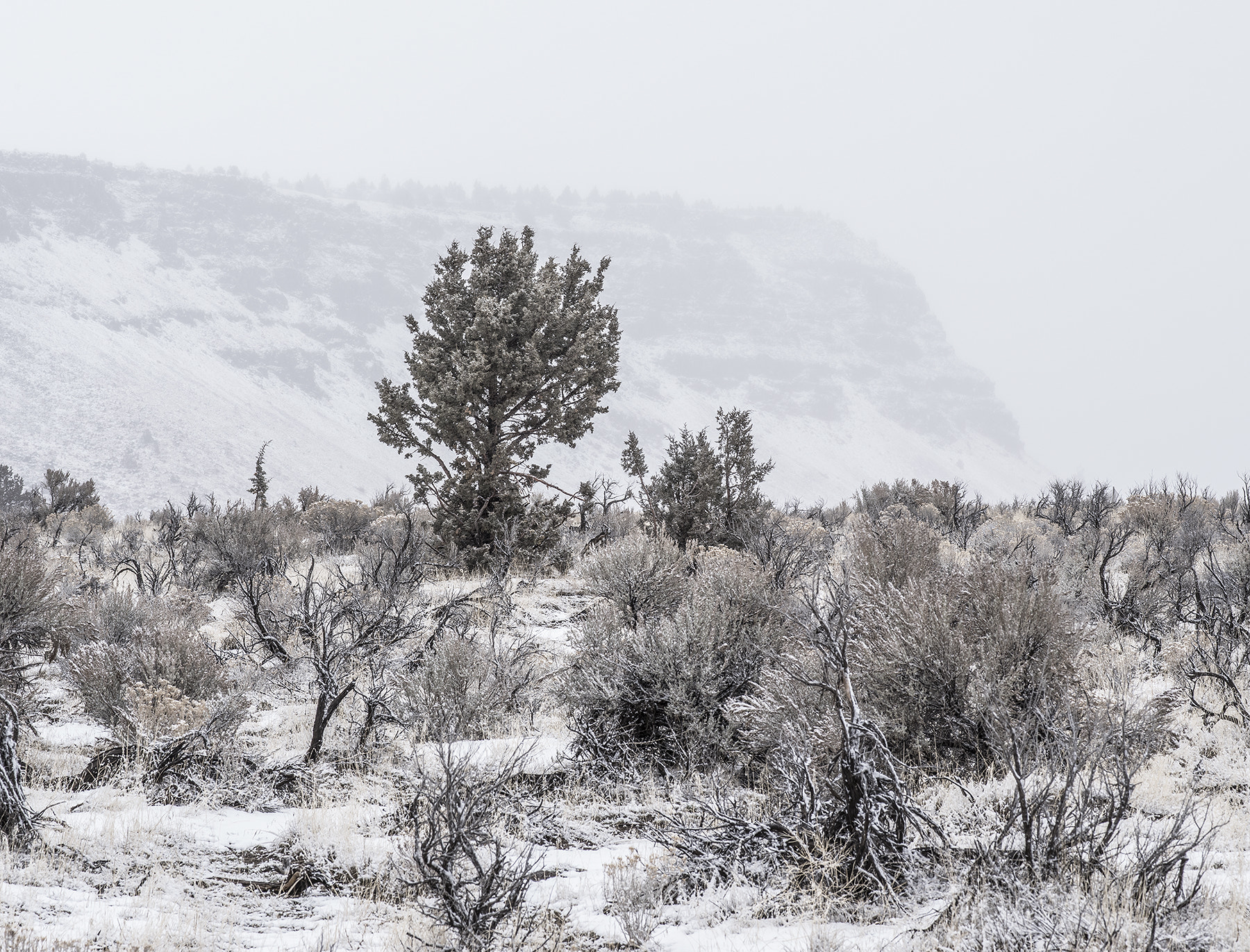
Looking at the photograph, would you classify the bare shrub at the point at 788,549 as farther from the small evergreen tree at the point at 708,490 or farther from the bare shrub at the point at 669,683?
the bare shrub at the point at 669,683

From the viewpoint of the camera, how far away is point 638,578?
8.70 m

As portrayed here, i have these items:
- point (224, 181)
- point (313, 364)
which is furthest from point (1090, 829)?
point (224, 181)

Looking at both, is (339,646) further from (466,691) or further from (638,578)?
(638,578)

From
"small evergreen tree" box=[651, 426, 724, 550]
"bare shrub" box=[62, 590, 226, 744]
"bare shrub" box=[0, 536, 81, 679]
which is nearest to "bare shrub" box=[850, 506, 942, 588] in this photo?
"small evergreen tree" box=[651, 426, 724, 550]

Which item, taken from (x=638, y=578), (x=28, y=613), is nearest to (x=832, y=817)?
(x=638, y=578)

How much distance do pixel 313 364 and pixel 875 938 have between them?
9067 centimetres

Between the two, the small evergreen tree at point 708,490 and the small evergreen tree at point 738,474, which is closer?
the small evergreen tree at point 708,490

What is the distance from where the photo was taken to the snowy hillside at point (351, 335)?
64688 millimetres

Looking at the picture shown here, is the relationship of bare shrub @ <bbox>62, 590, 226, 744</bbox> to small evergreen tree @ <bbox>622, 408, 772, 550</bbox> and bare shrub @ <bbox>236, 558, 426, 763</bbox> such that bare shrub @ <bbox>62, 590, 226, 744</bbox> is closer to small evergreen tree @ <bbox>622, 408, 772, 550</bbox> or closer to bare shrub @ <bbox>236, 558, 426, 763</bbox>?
bare shrub @ <bbox>236, 558, 426, 763</bbox>

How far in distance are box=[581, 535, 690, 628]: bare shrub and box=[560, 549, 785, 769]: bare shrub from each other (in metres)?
1.27

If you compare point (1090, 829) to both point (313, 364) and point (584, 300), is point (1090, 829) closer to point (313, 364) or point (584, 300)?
point (584, 300)

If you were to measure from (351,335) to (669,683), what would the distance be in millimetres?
96922

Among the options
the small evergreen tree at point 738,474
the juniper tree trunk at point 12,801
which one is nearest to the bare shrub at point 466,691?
the juniper tree trunk at point 12,801

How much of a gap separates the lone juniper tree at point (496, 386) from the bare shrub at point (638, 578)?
325 cm
